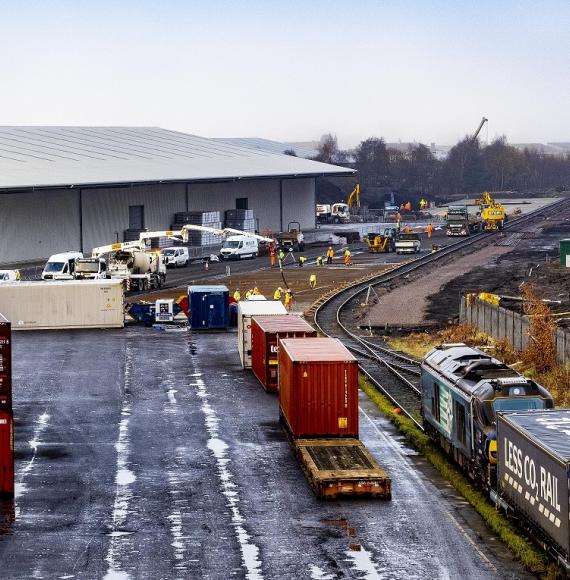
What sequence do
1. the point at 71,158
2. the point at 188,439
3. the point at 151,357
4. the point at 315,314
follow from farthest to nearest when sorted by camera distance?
1. the point at 71,158
2. the point at 315,314
3. the point at 151,357
4. the point at 188,439

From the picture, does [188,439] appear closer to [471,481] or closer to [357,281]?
[471,481]

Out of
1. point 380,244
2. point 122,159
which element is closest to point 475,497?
point 380,244

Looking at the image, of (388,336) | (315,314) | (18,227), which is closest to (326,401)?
(388,336)

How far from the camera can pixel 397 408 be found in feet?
132

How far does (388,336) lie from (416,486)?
2962 cm

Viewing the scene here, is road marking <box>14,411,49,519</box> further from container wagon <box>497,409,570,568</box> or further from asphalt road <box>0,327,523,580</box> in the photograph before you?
container wagon <box>497,409,570,568</box>

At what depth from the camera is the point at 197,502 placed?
28.0m

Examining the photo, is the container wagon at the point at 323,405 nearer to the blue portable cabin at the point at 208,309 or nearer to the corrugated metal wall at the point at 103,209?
the blue portable cabin at the point at 208,309

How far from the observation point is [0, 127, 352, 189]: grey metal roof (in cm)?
10150

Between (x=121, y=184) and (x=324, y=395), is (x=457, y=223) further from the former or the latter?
(x=324, y=395)

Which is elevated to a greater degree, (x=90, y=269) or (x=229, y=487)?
(x=90, y=269)

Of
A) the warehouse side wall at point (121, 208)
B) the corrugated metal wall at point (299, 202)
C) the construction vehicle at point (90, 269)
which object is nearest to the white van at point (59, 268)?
the construction vehicle at point (90, 269)

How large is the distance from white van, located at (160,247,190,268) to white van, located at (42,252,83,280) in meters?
19.1

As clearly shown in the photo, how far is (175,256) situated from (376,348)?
144ft
